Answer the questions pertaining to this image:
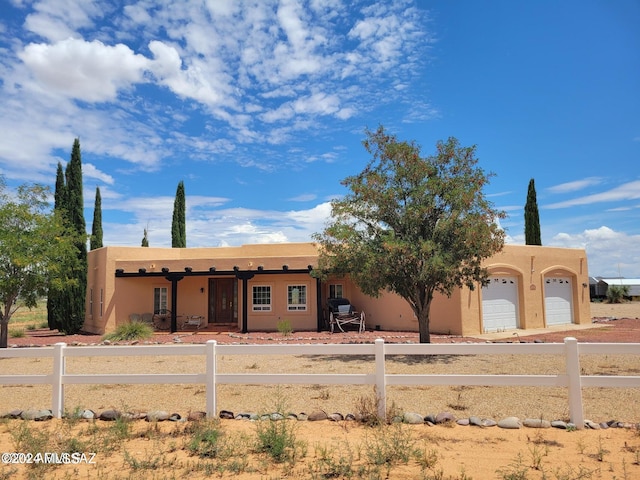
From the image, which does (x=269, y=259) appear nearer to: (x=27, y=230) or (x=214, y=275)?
(x=214, y=275)

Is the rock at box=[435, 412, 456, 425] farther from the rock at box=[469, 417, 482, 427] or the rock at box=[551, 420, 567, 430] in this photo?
the rock at box=[551, 420, 567, 430]

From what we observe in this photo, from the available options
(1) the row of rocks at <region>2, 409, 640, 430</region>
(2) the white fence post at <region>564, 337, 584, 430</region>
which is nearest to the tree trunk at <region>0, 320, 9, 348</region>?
(1) the row of rocks at <region>2, 409, 640, 430</region>

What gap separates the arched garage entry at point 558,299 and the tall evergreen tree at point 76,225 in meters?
22.1

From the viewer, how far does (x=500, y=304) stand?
757 inches

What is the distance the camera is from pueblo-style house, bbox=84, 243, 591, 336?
19.4 meters

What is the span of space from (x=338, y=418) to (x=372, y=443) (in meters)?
1.05

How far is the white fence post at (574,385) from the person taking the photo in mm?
5570

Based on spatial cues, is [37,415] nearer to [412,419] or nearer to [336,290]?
[412,419]

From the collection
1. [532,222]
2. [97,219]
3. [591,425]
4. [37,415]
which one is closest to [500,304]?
[532,222]

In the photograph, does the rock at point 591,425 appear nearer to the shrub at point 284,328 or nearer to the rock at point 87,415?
the rock at point 87,415

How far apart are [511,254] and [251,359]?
12.6 meters

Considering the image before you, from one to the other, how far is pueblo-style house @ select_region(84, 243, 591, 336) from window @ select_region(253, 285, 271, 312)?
47 millimetres

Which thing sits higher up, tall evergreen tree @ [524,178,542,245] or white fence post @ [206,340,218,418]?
A: tall evergreen tree @ [524,178,542,245]

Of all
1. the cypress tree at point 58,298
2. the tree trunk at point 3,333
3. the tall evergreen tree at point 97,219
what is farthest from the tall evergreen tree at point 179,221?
the tree trunk at point 3,333
